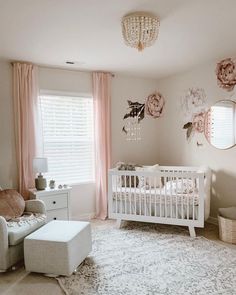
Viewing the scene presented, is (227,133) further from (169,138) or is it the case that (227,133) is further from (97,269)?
(97,269)

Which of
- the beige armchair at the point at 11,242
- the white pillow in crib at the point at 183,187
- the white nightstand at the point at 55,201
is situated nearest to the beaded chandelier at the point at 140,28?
the white pillow in crib at the point at 183,187

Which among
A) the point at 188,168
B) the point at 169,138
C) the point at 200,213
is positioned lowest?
the point at 200,213

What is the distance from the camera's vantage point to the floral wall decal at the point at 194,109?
4160mm

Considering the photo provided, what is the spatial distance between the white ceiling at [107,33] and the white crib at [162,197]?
154 centimetres

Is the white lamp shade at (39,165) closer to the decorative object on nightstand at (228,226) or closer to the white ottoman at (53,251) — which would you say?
the white ottoman at (53,251)

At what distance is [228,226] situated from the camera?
3.31 m

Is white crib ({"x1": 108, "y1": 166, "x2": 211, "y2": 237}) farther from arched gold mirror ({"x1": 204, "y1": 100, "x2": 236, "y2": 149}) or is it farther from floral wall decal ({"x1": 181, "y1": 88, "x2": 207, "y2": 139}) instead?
floral wall decal ({"x1": 181, "y1": 88, "x2": 207, "y2": 139})

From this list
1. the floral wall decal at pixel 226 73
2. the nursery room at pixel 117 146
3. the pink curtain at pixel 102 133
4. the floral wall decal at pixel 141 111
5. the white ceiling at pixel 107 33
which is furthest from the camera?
the floral wall decal at pixel 141 111

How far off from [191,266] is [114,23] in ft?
8.04

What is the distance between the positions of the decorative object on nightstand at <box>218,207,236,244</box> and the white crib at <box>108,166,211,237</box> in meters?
0.23

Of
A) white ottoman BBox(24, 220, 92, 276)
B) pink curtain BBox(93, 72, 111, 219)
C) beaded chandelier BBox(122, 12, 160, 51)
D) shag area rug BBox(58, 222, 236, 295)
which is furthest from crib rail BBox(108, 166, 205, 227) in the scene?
beaded chandelier BBox(122, 12, 160, 51)

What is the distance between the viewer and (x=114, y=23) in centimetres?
245

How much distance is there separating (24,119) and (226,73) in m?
2.85

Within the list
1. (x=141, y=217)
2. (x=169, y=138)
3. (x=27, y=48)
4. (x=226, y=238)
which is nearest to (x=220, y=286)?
(x=226, y=238)
